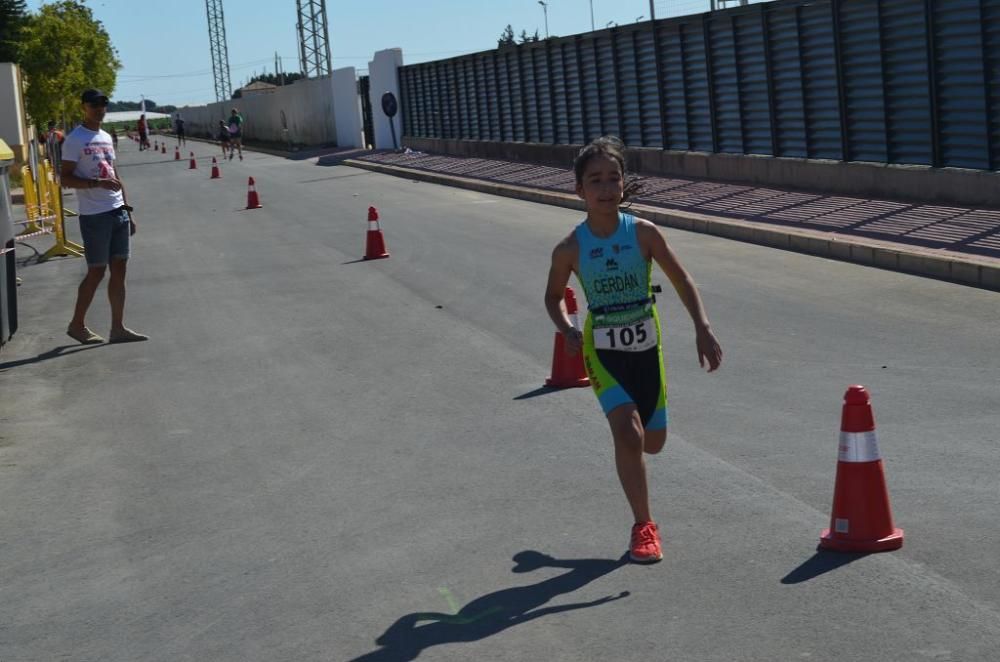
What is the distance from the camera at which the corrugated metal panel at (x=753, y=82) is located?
2152cm

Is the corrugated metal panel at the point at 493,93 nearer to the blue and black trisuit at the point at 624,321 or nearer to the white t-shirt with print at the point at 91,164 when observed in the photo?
the white t-shirt with print at the point at 91,164

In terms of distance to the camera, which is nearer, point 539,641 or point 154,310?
point 539,641

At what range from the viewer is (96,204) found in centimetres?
1148

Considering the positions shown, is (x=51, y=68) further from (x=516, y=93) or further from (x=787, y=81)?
(x=787, y=81)

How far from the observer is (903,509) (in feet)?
19.1

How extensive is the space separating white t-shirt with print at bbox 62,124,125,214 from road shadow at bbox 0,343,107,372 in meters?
1.16

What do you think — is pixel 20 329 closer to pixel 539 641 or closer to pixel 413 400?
pixel 413 400

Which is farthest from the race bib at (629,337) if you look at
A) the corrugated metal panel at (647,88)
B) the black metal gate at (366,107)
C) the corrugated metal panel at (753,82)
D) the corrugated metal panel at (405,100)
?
the black metal gate at (366,107)

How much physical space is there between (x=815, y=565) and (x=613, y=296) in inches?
50.5

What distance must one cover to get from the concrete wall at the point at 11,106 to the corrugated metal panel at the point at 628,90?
2230 centimetres

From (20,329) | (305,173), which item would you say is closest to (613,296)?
(20,329)

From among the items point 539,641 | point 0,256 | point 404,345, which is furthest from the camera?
point 0,256

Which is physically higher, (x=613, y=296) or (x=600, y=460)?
(x=613, y=296)

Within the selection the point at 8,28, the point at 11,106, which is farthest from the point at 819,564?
the point at 8,28
